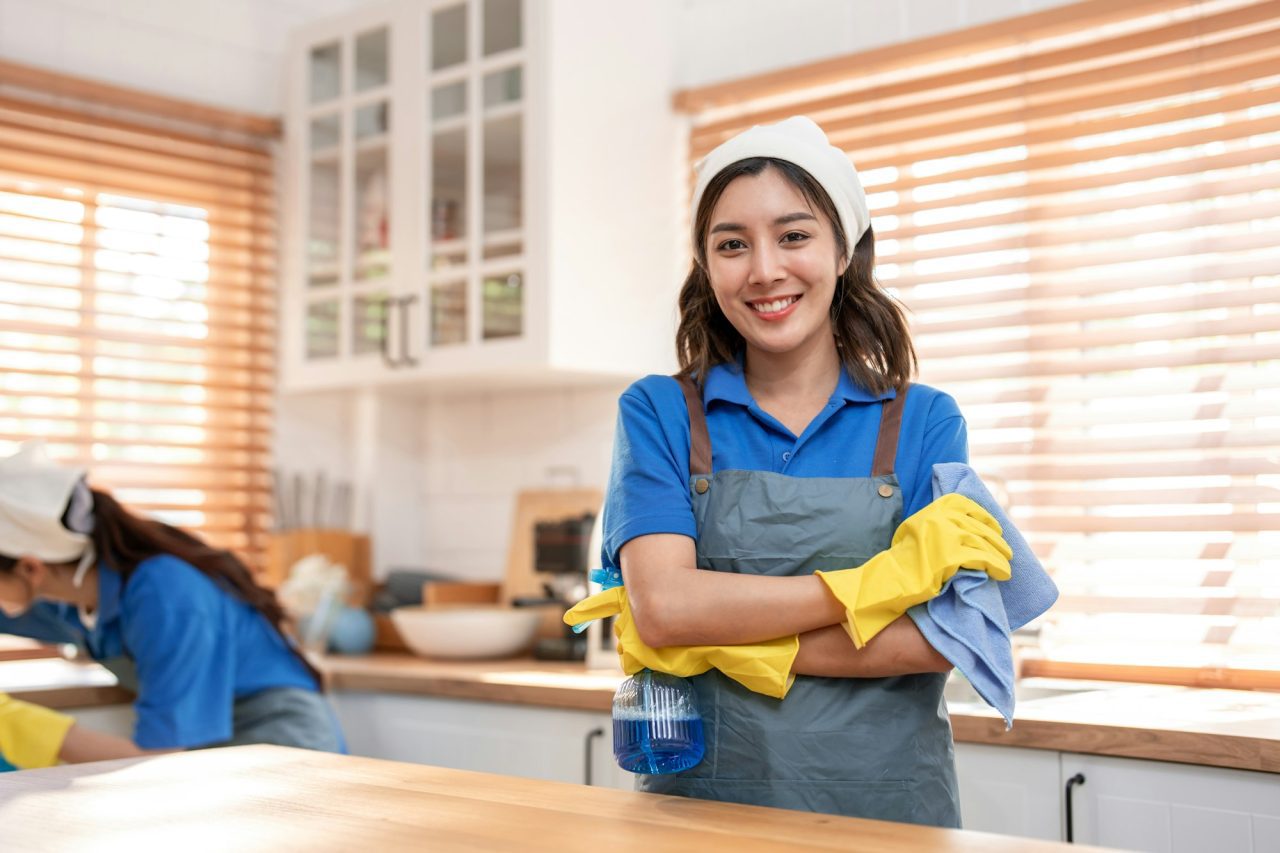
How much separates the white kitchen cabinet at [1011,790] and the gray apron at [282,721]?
123 centimetres

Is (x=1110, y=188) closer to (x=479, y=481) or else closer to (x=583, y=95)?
(x=583, y=95)

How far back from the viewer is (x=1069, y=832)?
215 centimetres

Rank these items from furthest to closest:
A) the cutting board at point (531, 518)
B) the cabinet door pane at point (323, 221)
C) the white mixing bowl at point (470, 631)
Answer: the cabinet door pane at point (323, 221) → the cutting board at point (531, 518) → the white mixing bowl at point (470, 631)

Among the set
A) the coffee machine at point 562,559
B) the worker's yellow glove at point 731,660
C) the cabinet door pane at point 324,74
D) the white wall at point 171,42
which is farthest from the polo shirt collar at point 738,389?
the white wall at point 171,42

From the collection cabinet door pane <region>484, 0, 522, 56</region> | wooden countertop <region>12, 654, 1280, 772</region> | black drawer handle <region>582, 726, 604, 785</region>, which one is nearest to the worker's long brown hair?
wooden countertop <region>12, 654, 1280, 772</region>

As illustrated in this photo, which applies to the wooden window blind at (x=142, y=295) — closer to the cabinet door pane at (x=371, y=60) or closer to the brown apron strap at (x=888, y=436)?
the cabinet door pane at (x=371, y=60)

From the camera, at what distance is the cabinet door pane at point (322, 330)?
3656mm

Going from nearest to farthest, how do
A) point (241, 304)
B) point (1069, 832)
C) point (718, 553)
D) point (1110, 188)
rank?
point (718, 553) < point (1069, 832) < point (1110, 188) < point (241, 304)

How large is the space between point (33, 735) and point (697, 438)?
126 centimetres

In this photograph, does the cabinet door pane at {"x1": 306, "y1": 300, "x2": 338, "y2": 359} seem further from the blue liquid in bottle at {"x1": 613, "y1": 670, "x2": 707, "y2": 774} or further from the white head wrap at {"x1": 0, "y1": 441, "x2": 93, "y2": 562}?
the blue liquid in bottle at {"x1": 613, "y1": 670, "x2": 707, "y2": 774}

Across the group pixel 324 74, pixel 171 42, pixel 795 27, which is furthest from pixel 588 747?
pixel 171 42

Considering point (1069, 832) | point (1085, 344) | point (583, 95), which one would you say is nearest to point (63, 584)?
point (583, 95)

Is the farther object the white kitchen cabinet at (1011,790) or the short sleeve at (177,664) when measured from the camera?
the short sleeve at (177,664)

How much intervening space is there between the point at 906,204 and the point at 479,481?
1499 mm
